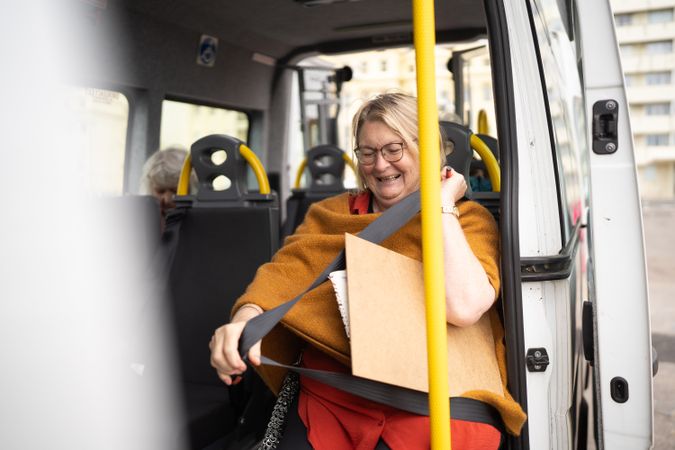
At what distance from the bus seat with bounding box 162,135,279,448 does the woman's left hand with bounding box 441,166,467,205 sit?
1.27m

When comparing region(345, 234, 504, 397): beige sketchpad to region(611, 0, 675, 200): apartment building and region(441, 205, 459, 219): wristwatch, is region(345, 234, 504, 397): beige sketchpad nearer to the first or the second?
region(441, 205, 459, 219): wristwatch

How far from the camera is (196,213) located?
300 cm

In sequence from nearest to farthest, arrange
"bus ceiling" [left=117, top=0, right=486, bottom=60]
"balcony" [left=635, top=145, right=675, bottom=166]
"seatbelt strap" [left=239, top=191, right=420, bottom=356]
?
"seatbelt strap" [left=239, top=191, right=420, bottom=356] → "bus ceiling" [left=117, top=0, right=486, bottom=60] → "balcony" [left=635, top=145, right=675, bottom=166]

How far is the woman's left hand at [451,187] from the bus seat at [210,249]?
127 centimetres

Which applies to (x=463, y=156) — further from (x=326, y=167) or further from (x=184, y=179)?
(x=326, y=167)

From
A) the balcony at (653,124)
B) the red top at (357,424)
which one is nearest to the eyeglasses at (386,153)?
the red top at (357,424)

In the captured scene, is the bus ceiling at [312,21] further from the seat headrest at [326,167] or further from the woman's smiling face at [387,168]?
the woman's smiling face at [387,168]

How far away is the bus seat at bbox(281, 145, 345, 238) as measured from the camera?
3.66m

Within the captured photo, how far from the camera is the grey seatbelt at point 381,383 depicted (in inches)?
62.0

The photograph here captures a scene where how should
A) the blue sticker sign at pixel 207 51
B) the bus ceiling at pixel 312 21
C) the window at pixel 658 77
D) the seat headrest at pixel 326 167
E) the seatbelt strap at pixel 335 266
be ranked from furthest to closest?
the window at pixel 658 77 < the blue sticker sign at pixel 207 51 < the bus ceiling at pixel 312 21 < the seat headrest at pixel 326 167 < the seatbelt strap at pixel 335 266

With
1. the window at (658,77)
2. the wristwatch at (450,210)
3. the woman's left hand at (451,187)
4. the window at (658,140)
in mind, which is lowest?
the wristwatch at (450,210)

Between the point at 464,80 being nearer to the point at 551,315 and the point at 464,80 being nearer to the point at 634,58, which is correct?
the point at 551,315

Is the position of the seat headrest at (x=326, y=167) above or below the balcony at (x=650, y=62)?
below

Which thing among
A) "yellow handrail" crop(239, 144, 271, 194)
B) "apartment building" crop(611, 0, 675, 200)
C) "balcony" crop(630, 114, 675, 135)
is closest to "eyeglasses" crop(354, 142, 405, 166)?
"yellow handrail" crop(239, 144, 271, 194)
